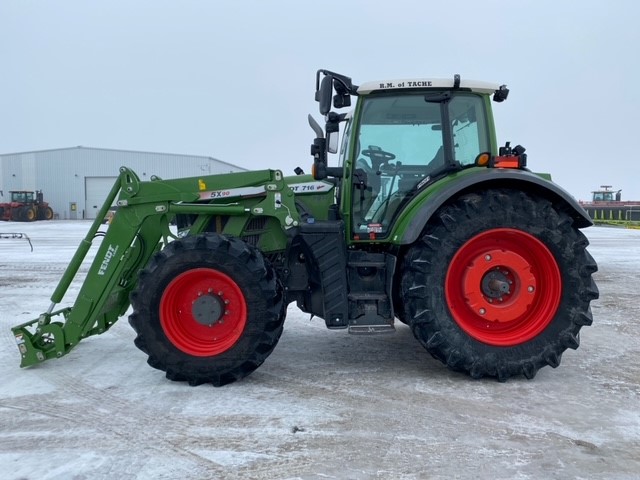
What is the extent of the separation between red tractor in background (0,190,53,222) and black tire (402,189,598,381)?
41617mm

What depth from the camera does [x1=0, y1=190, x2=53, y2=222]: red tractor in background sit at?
3928cm

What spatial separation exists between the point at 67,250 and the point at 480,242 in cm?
1400

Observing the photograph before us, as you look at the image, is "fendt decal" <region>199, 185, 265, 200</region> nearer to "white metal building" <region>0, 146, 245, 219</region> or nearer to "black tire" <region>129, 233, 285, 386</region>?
"black tire" <region>129, 233, 285, 386</region>

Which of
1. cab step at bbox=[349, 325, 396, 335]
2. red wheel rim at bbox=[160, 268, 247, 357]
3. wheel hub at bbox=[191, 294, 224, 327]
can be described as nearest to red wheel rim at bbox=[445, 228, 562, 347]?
cab step at bbox=[349, 325, 396, 335]

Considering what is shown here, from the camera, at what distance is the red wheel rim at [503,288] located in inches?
170

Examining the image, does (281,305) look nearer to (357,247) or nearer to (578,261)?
(357,247)

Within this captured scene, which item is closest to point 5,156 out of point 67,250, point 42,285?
point 67,250

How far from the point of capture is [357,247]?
473cm

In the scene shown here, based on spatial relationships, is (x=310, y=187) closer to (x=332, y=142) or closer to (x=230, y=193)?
(x=332, y=142)

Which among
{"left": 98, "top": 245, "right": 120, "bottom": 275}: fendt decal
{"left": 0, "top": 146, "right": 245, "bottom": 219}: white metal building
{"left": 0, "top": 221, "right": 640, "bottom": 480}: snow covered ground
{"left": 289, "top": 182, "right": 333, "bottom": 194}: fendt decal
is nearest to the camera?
{"left": 0, "top": 221, "right": 640, "bottom": 480}: snow covered ground

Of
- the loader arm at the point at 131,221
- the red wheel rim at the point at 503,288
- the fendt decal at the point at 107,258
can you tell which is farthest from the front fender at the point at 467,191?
the fendt decal at the point at 107,258

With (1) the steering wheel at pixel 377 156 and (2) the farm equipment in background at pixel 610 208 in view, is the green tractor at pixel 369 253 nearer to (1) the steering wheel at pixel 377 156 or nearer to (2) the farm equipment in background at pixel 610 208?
(1) the steering wheel at pixel 377 156

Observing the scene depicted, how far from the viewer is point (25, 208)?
Answer: 39469 mm

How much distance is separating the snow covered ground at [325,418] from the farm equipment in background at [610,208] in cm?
3216
